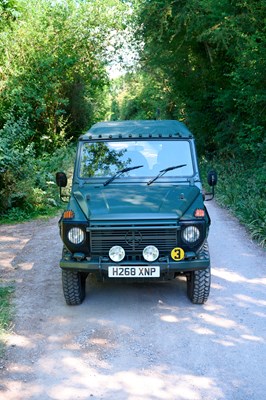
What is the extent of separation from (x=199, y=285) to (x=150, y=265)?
713 millimetres

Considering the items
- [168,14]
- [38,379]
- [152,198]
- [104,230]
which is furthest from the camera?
[168,14]

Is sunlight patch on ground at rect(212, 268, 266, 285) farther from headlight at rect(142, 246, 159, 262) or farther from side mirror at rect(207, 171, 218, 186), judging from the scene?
headlight at rect(142, 246, 159, 262)

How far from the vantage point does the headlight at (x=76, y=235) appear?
4957 millimetres

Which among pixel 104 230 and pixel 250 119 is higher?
pixel 250 119

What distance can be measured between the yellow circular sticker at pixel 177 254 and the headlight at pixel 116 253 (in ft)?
1.71

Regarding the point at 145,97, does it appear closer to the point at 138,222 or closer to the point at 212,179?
the point at 212,179

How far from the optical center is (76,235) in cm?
497

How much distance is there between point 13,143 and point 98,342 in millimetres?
7554

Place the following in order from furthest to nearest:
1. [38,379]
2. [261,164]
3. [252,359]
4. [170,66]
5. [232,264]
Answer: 1. [170,66]
2. [261,164]
3. [232,264]
4. [252,359]
5. [38,379]

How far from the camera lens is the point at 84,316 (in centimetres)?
508

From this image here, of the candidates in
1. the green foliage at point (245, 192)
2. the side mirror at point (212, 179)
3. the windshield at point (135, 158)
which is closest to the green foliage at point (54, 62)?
the green foliage at point (245, 192)

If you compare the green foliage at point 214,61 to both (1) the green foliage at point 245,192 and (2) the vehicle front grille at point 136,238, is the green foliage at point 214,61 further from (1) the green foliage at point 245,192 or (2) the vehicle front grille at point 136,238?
(2) the vehicle front grille at point 136,238

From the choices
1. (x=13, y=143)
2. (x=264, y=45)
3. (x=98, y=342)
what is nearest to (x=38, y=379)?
(x=98, y=342)

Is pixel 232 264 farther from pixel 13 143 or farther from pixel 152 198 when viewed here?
pixel 13 143
